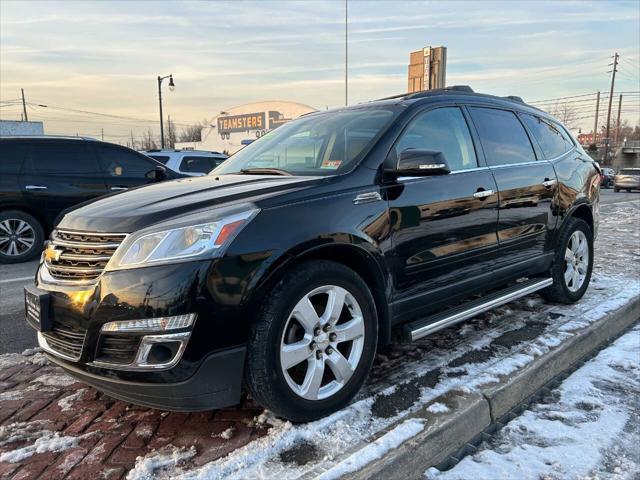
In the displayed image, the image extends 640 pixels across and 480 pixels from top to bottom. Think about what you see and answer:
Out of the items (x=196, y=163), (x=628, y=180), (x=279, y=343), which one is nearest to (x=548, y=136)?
(x=279, y=343)

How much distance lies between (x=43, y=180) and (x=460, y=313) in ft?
21.1

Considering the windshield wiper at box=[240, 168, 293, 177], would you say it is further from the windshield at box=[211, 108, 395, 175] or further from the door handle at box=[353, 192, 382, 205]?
the door handle at box=[353, 192, 382, 205]

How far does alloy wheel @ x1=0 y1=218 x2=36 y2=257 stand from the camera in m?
7.02

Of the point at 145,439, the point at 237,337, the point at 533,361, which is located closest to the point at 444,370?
the point at 533,361

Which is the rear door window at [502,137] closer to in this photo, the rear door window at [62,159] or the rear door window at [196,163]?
the rear door window at [62,159]

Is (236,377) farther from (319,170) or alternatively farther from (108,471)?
A: (319,170)

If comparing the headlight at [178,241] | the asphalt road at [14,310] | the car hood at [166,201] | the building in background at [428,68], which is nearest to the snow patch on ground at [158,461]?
the headlight at [178,241]

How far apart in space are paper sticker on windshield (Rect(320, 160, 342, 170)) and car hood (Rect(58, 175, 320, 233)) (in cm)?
24

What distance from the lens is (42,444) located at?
2.41 m

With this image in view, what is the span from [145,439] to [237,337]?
0.75m

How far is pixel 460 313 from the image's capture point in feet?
10.9

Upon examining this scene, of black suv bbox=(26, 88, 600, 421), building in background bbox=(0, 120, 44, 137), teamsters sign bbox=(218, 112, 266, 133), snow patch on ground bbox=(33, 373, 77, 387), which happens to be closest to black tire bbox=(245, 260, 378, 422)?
black suv bbox=(26, 88, 600, 421)

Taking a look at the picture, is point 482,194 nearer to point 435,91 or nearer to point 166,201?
point 435,91

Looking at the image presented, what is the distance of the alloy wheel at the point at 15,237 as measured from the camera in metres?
7.02
